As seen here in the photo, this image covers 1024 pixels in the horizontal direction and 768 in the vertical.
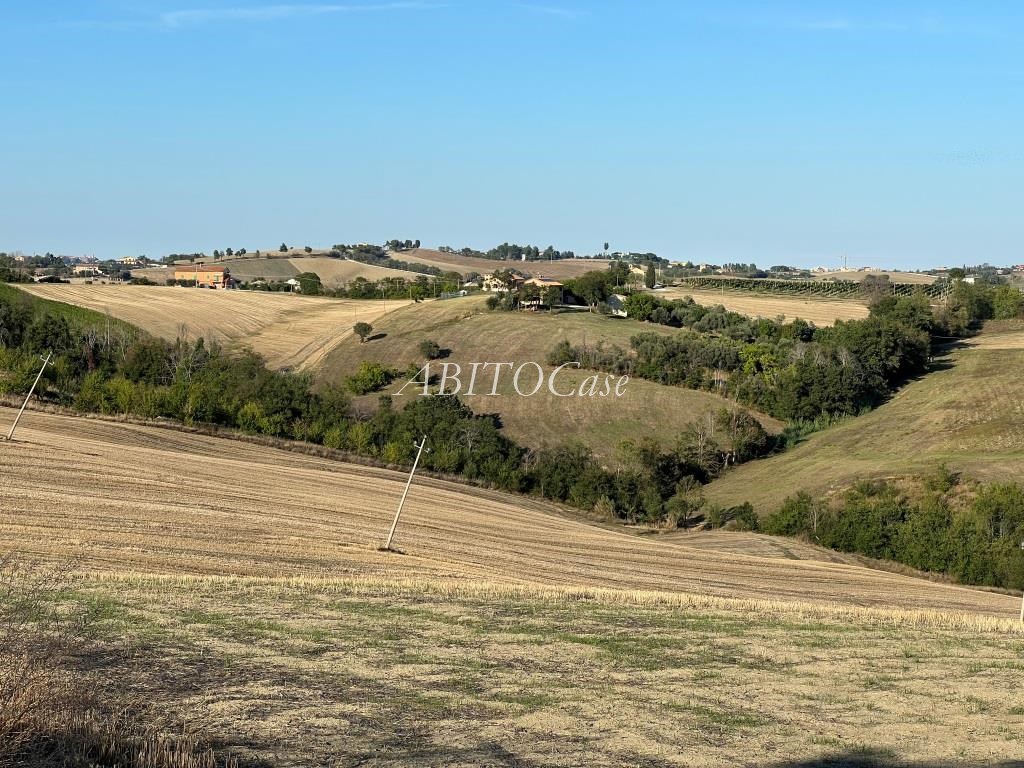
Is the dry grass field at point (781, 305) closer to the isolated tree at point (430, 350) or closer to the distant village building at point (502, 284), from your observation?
the distant village building at point (502, 284)

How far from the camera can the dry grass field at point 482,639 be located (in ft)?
56.1

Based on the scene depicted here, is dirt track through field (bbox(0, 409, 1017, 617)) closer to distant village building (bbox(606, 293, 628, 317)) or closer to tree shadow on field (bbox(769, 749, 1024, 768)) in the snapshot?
tree shadow on field (bbox(769, 749, 1024, 768))

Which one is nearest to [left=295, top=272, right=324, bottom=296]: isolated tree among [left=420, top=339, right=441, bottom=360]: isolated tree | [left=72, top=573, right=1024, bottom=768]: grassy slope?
[left=420, top=339, right=441, bottom=360]: isolated tree

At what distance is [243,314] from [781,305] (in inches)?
2364

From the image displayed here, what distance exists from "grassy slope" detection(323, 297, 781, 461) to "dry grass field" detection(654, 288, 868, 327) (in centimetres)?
1816

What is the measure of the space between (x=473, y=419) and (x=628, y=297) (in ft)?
161

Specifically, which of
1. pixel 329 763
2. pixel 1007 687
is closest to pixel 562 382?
pixel 1007 687

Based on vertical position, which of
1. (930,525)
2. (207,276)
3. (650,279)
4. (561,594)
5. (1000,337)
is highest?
(650,279)

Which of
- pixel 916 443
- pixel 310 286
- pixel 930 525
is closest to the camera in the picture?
pixel 930 525

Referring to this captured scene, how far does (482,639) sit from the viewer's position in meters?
24.4

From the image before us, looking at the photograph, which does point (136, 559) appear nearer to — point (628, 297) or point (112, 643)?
point (112, 643)

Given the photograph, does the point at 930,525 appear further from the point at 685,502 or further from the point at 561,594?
the point at 561,594

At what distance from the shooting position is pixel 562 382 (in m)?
108

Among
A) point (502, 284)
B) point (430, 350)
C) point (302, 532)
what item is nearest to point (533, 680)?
point (302, 532)
